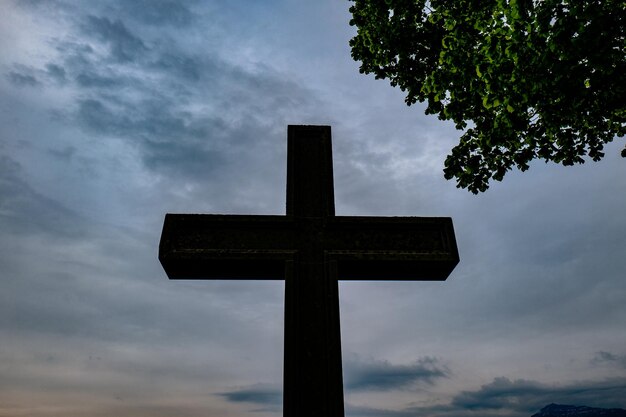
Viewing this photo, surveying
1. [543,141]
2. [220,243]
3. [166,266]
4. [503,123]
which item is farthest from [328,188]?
[543,141]

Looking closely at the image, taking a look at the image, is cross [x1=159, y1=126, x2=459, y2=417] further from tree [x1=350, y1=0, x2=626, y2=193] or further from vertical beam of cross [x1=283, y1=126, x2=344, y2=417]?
tree [x1=350, y1=0, x2=626, y2=193]

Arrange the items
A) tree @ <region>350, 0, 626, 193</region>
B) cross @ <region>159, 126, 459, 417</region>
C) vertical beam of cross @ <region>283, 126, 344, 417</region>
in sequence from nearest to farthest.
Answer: vertical beam of cross @ <region>283, 126, 344, 417</region> → cross @ <region>159, 126, 459, 417</region> → tree @ <region>350, 0, 626, 193</region>

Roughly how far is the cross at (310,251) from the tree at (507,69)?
11.4 feet

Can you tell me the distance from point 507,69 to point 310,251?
4.76m

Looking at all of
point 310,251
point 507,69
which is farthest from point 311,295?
point 507,69

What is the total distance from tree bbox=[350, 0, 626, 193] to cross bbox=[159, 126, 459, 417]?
11.4 ft

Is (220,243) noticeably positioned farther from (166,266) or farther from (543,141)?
(543,141)

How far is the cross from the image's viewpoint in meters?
4.38

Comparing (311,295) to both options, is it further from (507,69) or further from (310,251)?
(507,69)

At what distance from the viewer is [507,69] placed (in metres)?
7.00

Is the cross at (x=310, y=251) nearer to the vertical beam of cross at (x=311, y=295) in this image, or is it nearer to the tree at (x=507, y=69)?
the vertical beam of cross at (x=311, y=295)

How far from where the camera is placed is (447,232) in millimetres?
4934

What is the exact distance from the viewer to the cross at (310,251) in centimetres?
438

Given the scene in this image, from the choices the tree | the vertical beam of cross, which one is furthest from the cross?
the tree
